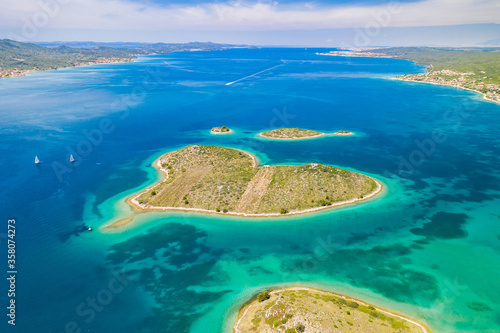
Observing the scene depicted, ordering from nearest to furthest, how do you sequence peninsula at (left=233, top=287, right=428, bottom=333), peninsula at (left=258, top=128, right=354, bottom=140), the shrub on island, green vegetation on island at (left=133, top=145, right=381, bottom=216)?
peninsula at (left=233, top=287, right=428, bottom=333) → the shrub on island → green vegetation on island at (left=133, top=145, right=381, bottom=216) → peninsula at (left=258, top=128, right=354, bottom=140)

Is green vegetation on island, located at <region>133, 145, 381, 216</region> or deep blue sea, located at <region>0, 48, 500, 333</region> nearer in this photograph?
deep blue sea, located at <region>0, 48, 500, 333</region>

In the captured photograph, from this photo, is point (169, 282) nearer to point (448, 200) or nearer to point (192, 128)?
point (448, 200)

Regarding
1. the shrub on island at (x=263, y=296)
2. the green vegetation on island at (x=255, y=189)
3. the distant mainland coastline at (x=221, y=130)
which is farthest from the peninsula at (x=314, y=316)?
the distant mainland coastline at (x=221, y=130)

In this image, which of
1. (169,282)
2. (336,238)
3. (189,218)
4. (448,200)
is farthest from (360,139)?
(169,282)

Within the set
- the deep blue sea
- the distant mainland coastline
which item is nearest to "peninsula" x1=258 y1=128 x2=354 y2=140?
the distant mainland coastline

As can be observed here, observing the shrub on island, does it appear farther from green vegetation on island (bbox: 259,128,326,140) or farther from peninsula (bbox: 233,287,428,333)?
green vegetation on island (bbox: 259,128,326,140)

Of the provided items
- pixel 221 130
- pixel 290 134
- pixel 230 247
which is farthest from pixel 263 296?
pixel 221 130
